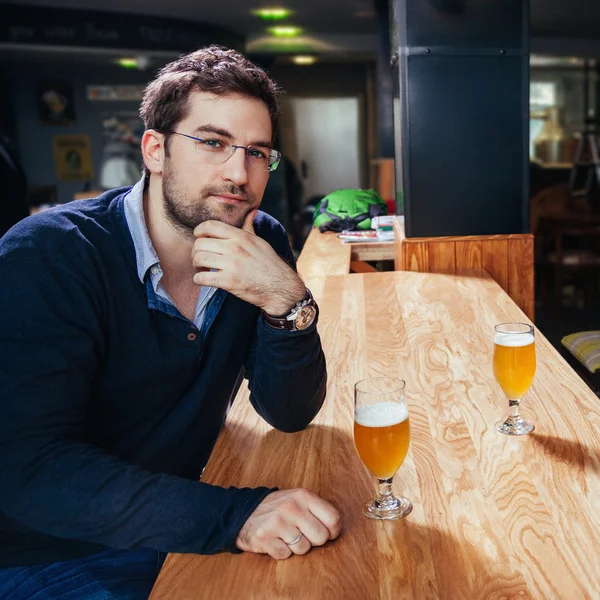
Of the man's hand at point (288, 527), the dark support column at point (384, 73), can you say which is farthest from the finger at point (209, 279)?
the dark support column at point (384, 73)

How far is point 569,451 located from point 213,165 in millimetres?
805

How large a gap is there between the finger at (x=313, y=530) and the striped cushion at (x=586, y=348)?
5.55 feet

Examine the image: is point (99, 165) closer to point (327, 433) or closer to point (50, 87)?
point (50, 87)

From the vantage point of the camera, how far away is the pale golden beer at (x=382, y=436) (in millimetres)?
914

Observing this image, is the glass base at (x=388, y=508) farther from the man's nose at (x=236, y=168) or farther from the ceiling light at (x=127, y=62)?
the ceiling light at (x=127, y=62)

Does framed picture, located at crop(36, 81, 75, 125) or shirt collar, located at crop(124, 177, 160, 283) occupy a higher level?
framed picture, located at crop(36, 81, 75, 125)

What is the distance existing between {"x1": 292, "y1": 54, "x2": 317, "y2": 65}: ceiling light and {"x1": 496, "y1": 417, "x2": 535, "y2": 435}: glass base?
364 inches

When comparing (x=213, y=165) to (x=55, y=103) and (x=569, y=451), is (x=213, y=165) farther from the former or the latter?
(x=55, y=103)

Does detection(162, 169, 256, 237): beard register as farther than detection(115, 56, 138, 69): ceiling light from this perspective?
No

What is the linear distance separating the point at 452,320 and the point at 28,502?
1.29 meters

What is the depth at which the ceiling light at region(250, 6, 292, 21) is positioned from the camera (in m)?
6.81

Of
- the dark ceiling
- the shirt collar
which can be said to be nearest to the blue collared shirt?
the shirt collar

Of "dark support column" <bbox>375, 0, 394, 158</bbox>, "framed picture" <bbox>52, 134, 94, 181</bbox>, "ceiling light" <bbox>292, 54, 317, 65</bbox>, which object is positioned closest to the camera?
"dark support column" <bbox>375, 0, 394, 158</bbox>

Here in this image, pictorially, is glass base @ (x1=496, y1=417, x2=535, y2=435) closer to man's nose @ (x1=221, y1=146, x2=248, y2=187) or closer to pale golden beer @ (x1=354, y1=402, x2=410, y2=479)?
pale golden beer @ (x1=354, y1=402, x2=410, y2=479)
